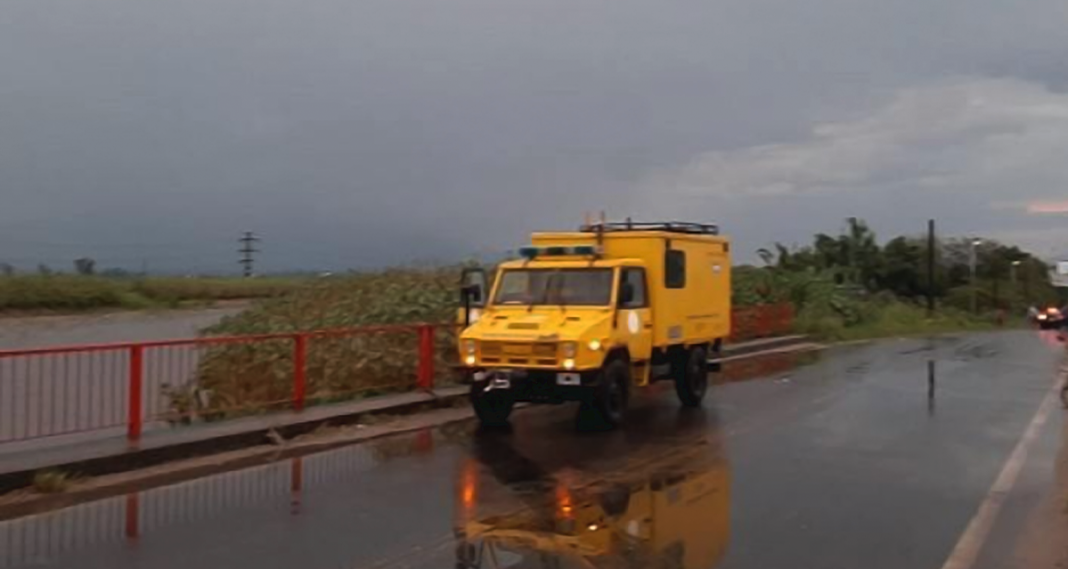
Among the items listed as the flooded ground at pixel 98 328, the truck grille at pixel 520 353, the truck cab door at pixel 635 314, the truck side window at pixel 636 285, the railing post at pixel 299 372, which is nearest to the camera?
the truck grille at pixel 520 353

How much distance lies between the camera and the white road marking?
24.3ft

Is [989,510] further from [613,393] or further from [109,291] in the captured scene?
[109,291]

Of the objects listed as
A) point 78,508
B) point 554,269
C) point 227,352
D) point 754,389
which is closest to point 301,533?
point 78,508

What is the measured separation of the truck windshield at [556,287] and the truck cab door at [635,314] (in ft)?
0.72

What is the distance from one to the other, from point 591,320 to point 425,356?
12.2 ft

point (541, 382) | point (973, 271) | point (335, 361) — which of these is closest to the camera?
point (541, 382)

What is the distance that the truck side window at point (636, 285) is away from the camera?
1432cm

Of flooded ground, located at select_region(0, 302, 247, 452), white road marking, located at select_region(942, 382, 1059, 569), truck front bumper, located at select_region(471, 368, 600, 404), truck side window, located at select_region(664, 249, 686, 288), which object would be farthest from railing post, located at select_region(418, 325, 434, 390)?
white road marking, located at select_region(942, 382, 1059, 569)

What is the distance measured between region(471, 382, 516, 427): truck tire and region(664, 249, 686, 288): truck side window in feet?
9.72

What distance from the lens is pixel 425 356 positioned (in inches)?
646

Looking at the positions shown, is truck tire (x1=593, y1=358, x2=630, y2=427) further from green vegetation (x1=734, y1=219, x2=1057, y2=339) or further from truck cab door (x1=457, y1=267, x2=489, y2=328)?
green vegetation (x1=734, y1=219, x2=1057, y2=339)

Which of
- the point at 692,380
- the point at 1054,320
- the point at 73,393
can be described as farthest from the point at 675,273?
the point at 73,393

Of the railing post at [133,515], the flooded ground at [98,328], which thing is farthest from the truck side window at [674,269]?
the flooded ground at [98,328]

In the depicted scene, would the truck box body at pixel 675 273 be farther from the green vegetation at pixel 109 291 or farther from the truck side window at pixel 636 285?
the green vegetation at pixel 109 291
